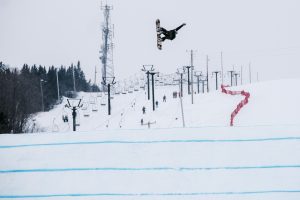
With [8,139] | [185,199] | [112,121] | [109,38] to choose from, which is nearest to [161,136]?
[185,199]

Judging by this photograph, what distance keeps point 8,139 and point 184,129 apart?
3900 millimetres

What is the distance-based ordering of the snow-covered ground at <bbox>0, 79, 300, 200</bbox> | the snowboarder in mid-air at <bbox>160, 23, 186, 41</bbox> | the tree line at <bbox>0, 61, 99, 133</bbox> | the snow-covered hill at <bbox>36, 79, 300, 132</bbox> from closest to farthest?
the snow-covered ground at <bbox>0, 79, 300, 200</bbox> → the snowboarder in mid-air at <bbox>160, 23, 186, 41</bbox> → the snow-covered hill at <bbox>36, 79, 300, 132</bbox> → the tree line at <bbox>0, 61, 99, 133</bbox>

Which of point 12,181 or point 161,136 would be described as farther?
point 161,136

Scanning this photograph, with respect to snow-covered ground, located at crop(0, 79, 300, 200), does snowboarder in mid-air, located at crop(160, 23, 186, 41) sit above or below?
above

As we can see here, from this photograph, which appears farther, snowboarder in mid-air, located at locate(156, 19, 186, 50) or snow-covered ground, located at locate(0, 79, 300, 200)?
snowboarder in mid-air, located at locate(156, 19, 186, 50)

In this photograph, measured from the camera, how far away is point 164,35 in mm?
12758

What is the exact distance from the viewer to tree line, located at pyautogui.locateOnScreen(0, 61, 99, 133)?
32406mm

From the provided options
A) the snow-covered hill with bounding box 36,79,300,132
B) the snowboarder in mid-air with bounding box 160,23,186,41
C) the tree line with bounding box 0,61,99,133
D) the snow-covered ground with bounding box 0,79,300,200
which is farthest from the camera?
the tree line with bounding box 0,61,99,133

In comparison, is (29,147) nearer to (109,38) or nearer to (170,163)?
(170,163)

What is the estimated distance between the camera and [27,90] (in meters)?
56.4

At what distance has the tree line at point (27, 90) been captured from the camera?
32406 millimetres

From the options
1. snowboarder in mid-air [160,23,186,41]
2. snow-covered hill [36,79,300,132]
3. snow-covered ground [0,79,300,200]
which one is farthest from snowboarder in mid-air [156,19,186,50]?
snow-covered hill [36,79,300,132]

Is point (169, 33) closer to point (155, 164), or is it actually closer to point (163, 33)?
point (163, 33)

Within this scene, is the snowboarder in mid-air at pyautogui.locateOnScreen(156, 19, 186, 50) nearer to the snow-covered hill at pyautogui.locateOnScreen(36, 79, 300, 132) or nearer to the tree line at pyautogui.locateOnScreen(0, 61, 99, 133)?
the tree line at pyautogui.locateOnScreen(0, 61, 99, 133)
